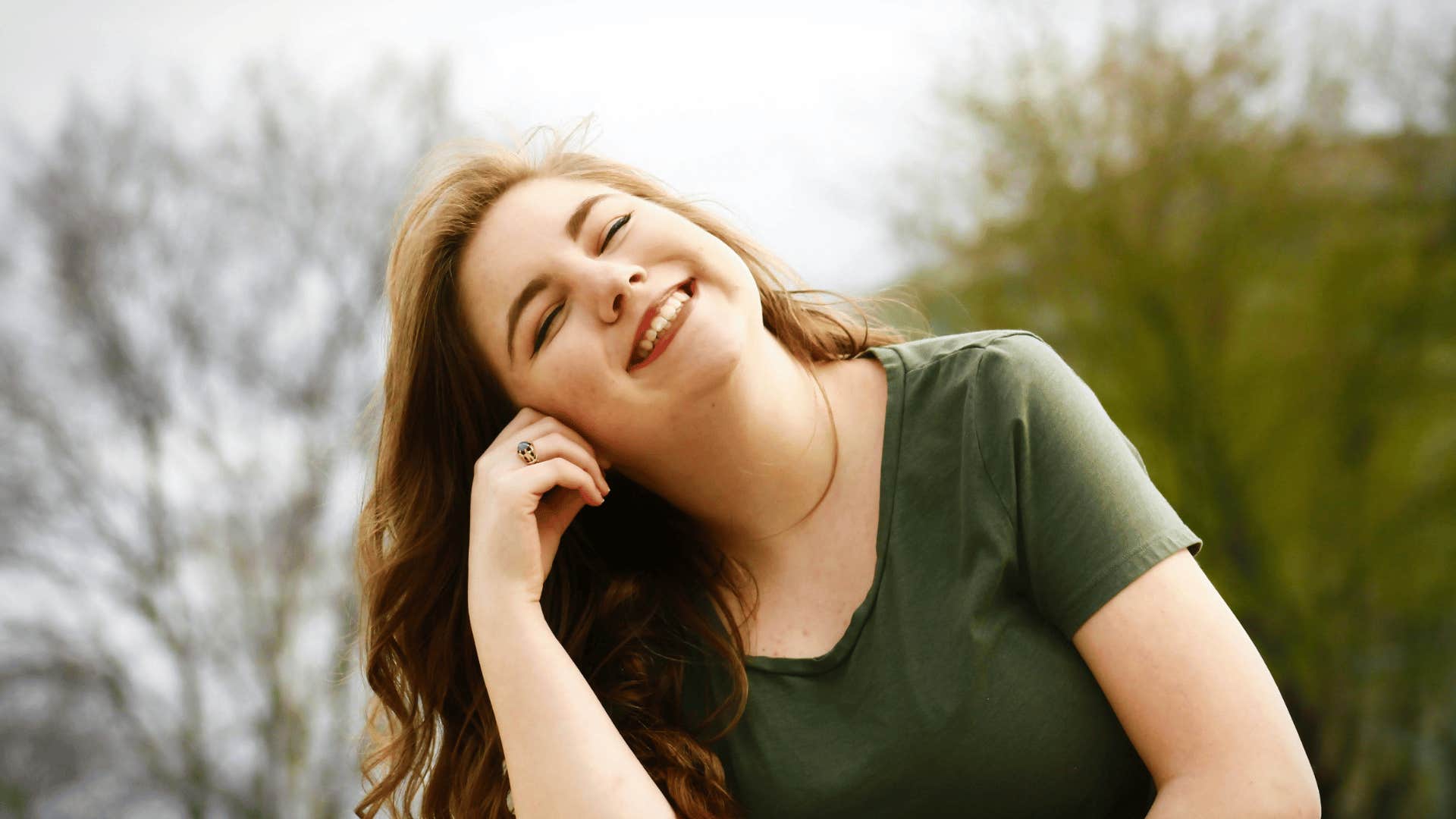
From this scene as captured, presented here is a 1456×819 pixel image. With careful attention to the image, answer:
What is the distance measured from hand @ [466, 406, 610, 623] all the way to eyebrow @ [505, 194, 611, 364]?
0.19m

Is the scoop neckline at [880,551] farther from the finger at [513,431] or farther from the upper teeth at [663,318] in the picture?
the finger at [513,431]

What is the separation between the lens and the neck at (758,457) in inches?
82.2

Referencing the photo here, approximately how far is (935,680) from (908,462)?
1.21ft

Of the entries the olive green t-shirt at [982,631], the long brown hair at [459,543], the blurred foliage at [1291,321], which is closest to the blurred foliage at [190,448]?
the blurred foliage at [1291,321]

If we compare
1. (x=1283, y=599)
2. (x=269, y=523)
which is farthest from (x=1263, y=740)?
(x=269, y=523)

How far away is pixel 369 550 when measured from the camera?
2453mm

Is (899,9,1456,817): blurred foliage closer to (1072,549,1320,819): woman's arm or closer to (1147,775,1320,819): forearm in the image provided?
(1072,549,1320,819): woman's arm

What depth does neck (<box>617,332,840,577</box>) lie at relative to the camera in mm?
2088

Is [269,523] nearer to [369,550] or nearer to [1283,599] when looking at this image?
[1283,599]

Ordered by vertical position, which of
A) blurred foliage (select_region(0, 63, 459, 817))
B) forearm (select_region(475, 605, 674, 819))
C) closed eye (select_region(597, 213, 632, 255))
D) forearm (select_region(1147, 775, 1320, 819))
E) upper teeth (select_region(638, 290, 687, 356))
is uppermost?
closed eye (select_region(597, 213, 632, 255))

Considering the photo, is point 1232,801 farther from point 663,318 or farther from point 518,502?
point 518,502

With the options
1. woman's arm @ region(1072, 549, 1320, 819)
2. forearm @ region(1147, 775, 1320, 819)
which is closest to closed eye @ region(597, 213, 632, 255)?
woman's arm @ region(1072, 549, 1320, 819)

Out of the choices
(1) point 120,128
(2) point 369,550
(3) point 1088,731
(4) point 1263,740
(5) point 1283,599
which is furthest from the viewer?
(1) point 120,128

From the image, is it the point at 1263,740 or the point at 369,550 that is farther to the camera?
the point at 369,550
